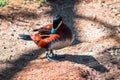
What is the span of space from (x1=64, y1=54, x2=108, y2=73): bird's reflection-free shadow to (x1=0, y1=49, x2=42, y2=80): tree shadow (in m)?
0.47

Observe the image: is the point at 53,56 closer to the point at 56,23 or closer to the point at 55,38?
the point at 55,38

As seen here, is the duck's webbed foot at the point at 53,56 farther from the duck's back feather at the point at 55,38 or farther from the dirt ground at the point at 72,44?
the duck's back feather at the point at 55,38

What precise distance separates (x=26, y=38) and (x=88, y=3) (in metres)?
1.89

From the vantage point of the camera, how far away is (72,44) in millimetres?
4973

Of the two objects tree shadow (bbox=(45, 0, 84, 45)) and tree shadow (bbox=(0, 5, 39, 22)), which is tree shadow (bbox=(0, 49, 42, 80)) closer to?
tree shadow (bbox=(45, 0, 84, 45))

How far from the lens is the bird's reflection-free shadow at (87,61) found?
14.1 feet

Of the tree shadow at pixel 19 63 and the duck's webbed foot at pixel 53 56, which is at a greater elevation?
the duck's webbed foot at pixel 53 56

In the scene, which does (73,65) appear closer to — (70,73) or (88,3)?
(70,73)

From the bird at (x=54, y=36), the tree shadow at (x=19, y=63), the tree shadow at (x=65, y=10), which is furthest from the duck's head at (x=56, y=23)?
the tree shadow at (x=65, y=10)

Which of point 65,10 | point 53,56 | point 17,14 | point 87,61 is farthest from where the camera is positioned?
point 65,10

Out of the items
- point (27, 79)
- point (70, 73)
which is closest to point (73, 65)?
point (70, 73)

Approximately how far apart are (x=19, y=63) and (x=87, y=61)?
875 mm

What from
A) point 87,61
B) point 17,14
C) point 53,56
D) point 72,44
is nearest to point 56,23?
point 53,56

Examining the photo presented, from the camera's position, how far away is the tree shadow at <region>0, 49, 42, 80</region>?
14.3 ft
